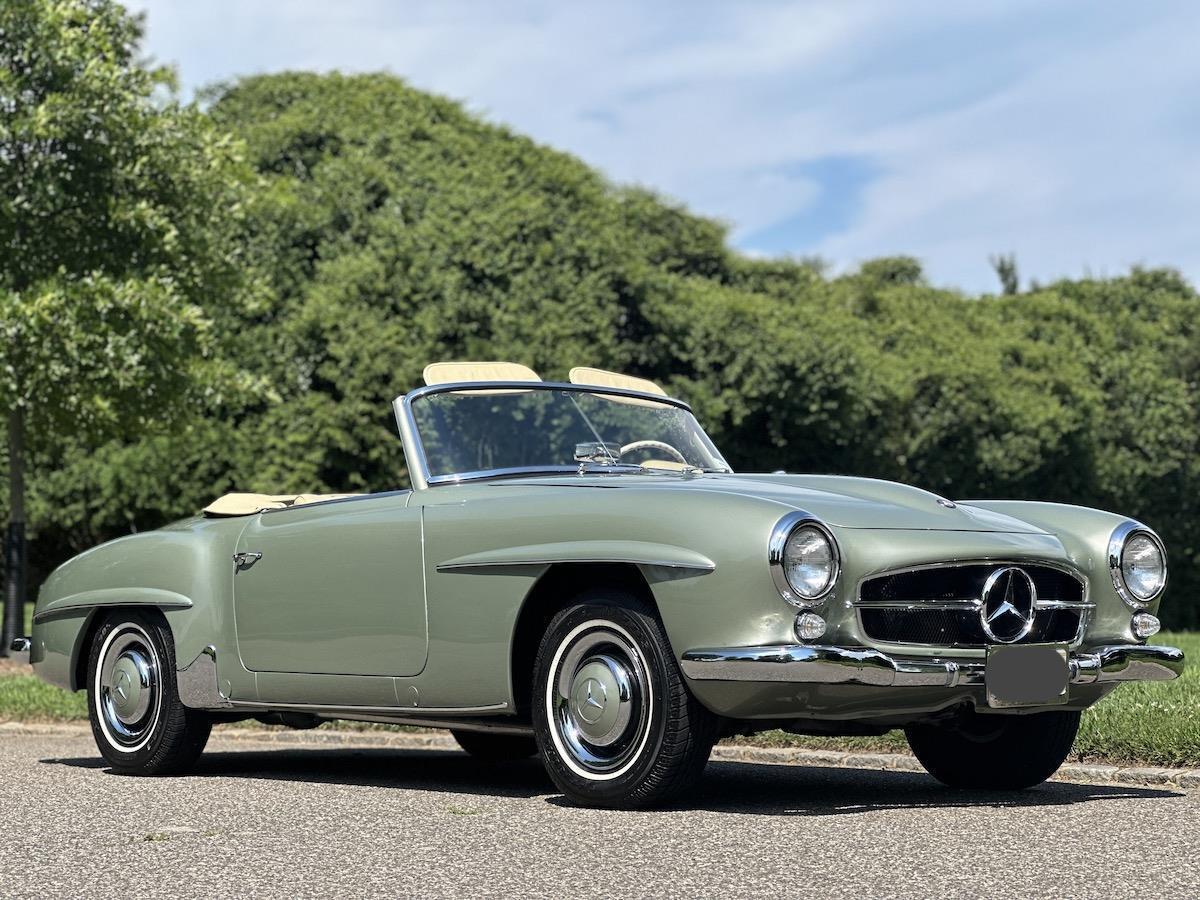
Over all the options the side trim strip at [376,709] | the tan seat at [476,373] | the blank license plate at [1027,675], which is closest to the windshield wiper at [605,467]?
the tan seat at [476,373]

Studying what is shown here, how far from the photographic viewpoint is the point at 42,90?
17.5 meters

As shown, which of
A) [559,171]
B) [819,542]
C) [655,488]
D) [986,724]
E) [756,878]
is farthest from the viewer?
[559,171]

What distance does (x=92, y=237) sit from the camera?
17859 millimetres

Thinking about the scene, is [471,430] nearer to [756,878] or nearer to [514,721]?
[514,721]

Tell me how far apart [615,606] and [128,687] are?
3.06 metres

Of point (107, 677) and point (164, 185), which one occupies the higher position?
point (164, 185)

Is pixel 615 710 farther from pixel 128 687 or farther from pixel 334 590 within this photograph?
pixel 128 687

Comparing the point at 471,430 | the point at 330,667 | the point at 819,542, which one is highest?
the point at 471,430

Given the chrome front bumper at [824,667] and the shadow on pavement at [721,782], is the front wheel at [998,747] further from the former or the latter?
the chrome front bumper at [824,667]

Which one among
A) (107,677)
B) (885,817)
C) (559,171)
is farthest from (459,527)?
(559,171)

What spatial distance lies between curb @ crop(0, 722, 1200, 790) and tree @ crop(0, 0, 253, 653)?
6264 mm

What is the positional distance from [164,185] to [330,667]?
12285 mm

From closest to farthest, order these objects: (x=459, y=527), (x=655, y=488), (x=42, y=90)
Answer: (x=655, y=488) < (x=459, y=527) < (x=42, y=90)

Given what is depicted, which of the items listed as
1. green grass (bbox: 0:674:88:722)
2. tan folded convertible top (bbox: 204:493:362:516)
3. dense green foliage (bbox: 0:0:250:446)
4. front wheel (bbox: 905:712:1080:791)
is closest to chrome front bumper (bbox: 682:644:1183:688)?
front wheel (bbox: 905:712:1080:791)
